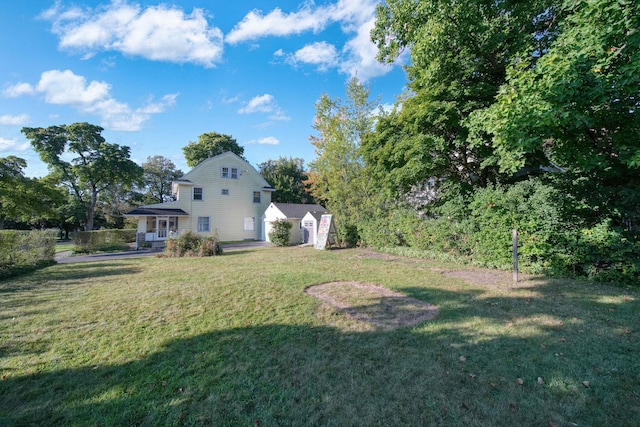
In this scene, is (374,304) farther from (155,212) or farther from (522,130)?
(155,212)

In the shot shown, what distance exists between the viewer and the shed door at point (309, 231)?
19656mm

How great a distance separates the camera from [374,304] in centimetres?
515

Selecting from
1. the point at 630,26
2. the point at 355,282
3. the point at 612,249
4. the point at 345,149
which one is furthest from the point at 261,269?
the point at 345,149

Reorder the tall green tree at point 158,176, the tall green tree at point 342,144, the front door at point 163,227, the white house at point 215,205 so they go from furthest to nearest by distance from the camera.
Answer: the tall green tree at point 158,176 < the white house at point 215,205 < the front door at point 163,227 < the tall green tree at point 342,144

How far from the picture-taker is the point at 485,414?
227 centimetres

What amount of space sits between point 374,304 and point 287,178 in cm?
2906

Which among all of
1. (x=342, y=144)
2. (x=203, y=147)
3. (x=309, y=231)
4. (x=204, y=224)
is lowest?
(x=309, y=231)

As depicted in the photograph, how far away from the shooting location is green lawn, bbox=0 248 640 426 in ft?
7.60

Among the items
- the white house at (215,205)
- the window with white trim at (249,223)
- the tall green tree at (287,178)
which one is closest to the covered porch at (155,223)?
the white house at (215,205)

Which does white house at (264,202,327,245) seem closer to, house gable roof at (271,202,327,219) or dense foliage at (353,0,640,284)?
house gable roof at (271,202,327,219)

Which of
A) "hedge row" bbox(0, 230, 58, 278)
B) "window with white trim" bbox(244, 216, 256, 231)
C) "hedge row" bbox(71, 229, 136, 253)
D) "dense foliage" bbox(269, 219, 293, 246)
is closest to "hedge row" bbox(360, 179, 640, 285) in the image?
"dense foliage" bbox(269, 219, 293, 246)

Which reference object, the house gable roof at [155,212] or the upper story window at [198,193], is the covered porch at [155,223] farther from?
the upper story window at [198,193]

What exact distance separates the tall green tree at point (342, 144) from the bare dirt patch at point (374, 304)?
9711mm

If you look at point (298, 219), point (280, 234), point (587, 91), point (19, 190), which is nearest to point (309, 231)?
point (298, 219)
